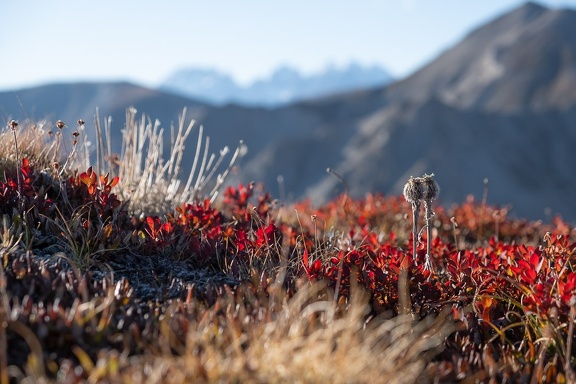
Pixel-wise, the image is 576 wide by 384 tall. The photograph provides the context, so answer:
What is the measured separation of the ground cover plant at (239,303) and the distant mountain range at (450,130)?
3129 cm

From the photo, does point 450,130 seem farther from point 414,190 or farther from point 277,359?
point 277,359

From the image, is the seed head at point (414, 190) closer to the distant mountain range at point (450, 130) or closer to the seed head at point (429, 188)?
the seed head at point (429, 188)

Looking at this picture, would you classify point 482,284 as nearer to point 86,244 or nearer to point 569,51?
point 86,244

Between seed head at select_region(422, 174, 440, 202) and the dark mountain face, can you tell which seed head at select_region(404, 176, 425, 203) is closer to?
seed head at select_region(422, 174, 440, 202)

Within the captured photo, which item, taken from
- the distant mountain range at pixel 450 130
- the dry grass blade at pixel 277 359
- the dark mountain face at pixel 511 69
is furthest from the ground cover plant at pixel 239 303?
the dark mountain face at pixel 511 69

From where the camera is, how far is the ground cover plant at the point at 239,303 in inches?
99.2

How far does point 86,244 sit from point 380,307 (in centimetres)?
190

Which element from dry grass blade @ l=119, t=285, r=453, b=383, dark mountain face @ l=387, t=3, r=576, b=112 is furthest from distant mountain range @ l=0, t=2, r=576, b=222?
dry grass blade @ l=119, t=285, r=453, b=383

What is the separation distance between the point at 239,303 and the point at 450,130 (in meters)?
44.1

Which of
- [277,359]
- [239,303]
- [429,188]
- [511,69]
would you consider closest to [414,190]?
[429,188]

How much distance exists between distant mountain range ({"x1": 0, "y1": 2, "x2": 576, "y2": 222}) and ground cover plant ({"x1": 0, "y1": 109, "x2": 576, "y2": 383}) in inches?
1232

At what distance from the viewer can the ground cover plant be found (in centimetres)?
252

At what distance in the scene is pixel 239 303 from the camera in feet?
10.6

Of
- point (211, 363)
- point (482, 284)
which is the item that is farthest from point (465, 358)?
point (211, 363)
